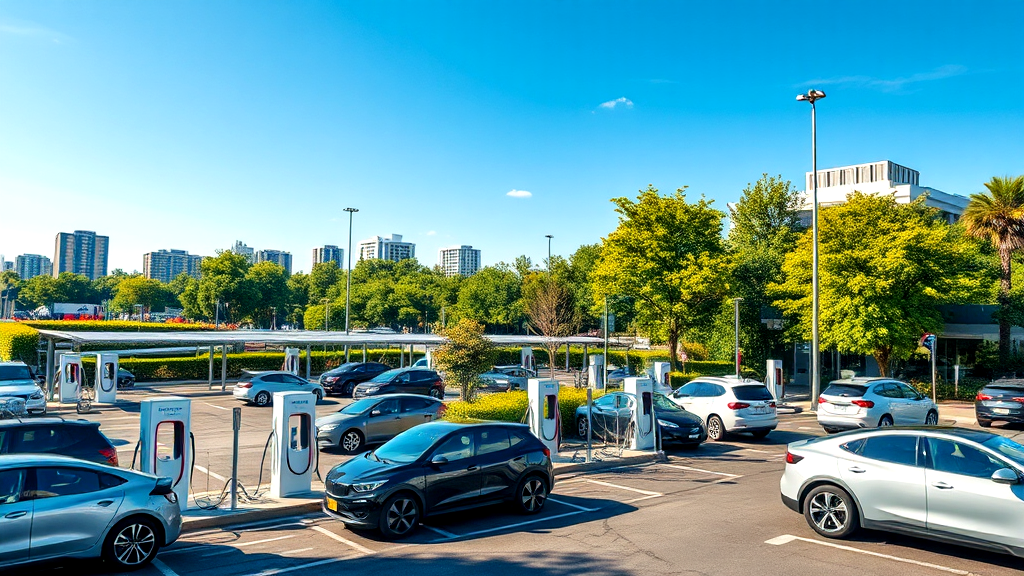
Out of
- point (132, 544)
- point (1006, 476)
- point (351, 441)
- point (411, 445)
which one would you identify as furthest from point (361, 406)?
point (1006, 476)

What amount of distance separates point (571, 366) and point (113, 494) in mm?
49438

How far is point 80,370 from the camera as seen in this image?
25.9 m

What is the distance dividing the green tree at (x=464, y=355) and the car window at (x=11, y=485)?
38.7 ft

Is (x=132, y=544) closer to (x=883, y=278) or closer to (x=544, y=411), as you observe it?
(x=544, y=411)

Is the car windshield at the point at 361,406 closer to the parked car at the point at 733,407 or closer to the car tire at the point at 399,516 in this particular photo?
the car tire at the point at 399,516

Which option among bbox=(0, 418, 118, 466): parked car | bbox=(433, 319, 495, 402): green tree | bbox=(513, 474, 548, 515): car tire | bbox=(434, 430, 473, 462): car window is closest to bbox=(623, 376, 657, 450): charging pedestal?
bbox=(433, 319, 495, 402): green tree

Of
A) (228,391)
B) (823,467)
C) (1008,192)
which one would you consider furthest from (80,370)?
(1008,192)

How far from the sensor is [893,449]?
8.84m

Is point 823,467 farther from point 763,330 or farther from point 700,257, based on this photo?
point 763,330

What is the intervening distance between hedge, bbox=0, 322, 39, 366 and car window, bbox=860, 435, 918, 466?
36.0 metres

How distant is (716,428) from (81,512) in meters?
15.2

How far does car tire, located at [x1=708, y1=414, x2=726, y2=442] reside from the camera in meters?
Result: 18.8

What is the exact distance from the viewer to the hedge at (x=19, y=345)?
33156 millimetres

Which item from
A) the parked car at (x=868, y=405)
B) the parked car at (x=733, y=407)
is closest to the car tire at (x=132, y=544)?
the parked car at (x=733, y=407)
